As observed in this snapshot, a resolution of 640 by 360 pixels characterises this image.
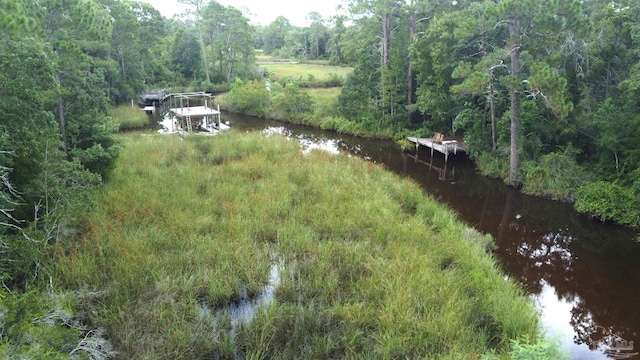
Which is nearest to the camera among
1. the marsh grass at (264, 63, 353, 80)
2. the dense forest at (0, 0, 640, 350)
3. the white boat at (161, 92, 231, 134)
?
the dense forest at (0, 0, 640, 350)

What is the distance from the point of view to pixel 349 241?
888 cm

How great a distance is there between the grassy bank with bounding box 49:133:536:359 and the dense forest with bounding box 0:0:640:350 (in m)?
1.24

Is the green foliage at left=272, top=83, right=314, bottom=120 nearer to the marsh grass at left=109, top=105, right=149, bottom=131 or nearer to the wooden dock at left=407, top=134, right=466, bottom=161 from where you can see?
the marsh grass at left=109, top=105, right=149, bottom=131

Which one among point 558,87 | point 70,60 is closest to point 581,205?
point 558,87

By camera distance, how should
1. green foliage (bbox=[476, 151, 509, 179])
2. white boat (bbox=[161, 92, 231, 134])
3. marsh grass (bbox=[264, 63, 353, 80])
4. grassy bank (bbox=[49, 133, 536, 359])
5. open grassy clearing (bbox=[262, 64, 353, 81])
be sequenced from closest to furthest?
grassy bank (bbox=[49, 133, 536, 359]) → green foliage (bbox=[476, 151, 509, 179]) → white boat (bbox=[161, 92, 231, 134]) → open grassy clearing (bbox=[262, 64, 353, 81]) → marsh grass (bbox=[264, 63, 353, 80])

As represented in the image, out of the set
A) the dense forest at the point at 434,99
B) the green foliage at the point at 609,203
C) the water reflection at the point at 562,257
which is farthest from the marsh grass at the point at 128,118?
the green foliage at the point at 609,203

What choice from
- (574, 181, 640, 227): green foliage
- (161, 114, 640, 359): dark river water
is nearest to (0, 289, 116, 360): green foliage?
(161, 114, 640, 359): dark river water

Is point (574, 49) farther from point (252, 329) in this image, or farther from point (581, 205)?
point (252, 329)

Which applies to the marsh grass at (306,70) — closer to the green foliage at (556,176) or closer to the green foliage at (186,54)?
the green foliage at (186,54)

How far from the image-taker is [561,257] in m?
10.3

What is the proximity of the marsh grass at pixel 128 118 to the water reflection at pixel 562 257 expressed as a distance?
16.6 m

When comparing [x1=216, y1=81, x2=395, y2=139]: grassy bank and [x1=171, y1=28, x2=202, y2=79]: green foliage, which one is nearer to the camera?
[x1=216, y1=81, x2=395, y2=139]: grassy bank

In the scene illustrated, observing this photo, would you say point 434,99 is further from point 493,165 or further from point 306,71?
point 306,71

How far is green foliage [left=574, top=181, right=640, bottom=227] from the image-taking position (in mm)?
11406
